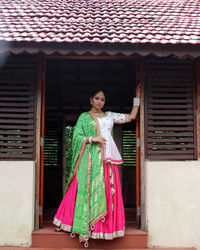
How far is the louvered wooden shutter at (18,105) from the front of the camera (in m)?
4.67

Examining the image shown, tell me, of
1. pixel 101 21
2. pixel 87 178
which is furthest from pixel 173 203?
pixel 101 21

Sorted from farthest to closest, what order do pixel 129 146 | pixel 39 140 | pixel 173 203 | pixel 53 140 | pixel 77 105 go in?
1. pixel 129 146
2. pixel 53 140
3. pixel 77 105
4. pixel 39 140
5. pixel 173 203

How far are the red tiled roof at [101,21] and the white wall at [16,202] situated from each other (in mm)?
1843

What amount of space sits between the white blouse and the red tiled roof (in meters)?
1.21

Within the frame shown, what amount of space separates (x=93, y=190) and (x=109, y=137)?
2.73ft

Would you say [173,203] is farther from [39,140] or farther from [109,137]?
[39,140]

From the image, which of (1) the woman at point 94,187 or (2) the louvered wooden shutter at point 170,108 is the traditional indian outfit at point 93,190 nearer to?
(1) the woman at point 94,187

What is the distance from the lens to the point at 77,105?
6.98 meters

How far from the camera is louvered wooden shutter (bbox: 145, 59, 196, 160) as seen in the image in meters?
4.72

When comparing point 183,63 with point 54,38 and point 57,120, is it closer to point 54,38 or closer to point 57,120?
point 54,38

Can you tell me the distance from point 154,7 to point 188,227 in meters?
4.01

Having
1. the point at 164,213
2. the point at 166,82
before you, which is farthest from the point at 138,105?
the point at 164,213

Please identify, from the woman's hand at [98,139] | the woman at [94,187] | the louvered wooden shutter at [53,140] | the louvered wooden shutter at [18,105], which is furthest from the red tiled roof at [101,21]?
the louvered wooden shutter at [53,140]

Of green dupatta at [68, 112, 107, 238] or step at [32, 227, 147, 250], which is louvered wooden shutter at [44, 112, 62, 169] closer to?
green dupatta at [68, 112, 107, 238]
